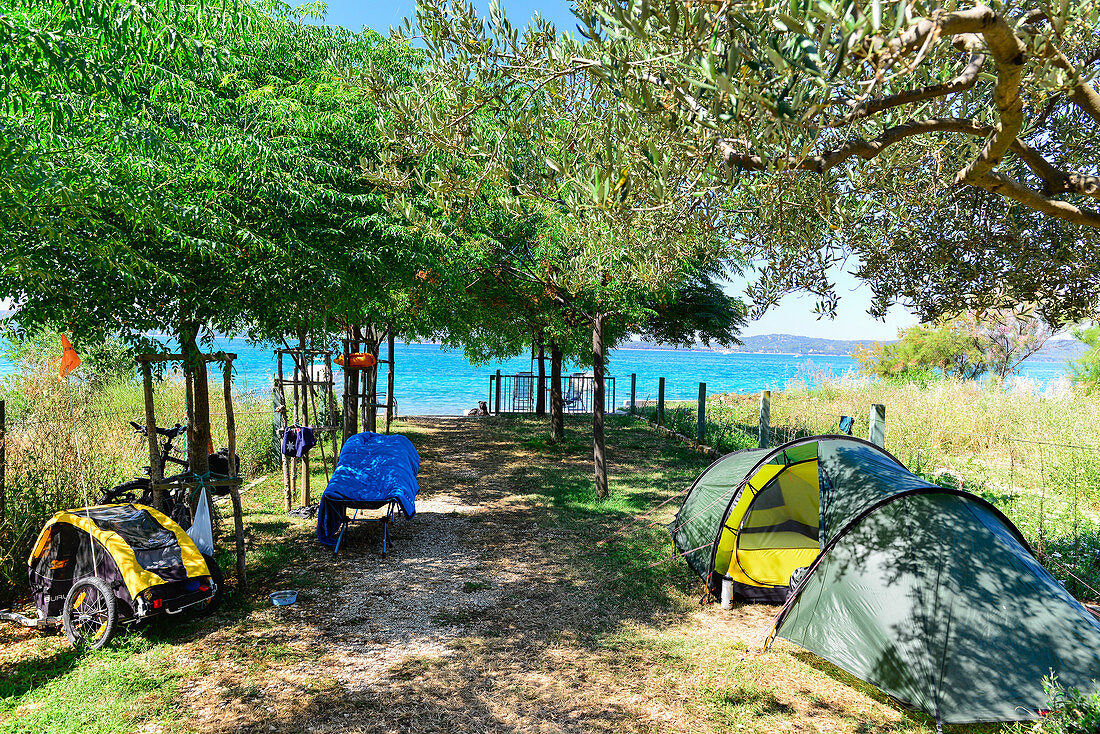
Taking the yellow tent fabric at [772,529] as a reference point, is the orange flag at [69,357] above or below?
above

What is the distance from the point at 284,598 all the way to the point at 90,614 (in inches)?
60.9

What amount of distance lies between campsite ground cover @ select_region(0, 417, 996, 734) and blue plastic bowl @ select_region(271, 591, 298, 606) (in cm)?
12

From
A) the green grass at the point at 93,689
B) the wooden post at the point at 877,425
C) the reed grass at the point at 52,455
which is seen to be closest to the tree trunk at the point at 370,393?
the reed grass at the point at 52,455

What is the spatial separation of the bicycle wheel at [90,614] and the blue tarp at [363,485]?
2.60 meters

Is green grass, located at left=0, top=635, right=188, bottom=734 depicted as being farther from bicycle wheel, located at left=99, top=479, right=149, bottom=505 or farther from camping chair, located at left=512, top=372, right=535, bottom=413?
camping chair, located at left=512, top=372, right=535, bottom=413

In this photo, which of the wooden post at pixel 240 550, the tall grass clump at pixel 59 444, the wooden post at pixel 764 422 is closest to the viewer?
the tall grass clump at pixel 59 444

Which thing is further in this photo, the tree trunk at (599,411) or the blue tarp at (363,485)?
the tree trunk at (599,411)

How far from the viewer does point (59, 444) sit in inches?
242

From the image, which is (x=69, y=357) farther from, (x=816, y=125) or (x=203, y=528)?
(x=816, y=125)

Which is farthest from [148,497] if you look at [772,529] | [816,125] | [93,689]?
[816,125]

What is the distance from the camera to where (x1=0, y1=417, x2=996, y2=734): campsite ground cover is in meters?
3.98

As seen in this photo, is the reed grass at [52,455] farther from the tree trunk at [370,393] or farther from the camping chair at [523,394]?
the camping chair at [523,394]

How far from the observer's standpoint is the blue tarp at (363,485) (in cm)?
718

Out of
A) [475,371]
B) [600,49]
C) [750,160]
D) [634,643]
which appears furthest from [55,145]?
[475,371]
